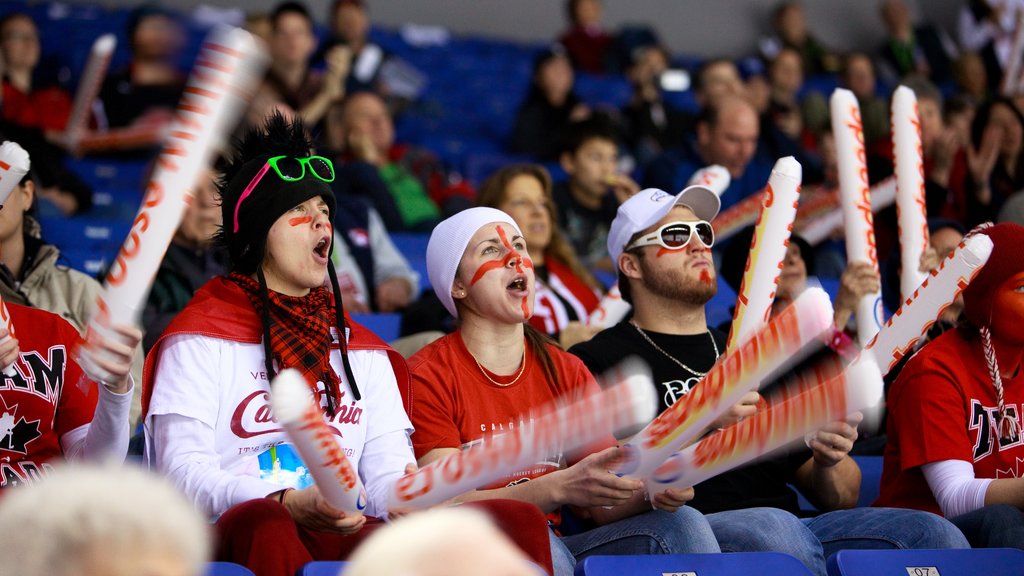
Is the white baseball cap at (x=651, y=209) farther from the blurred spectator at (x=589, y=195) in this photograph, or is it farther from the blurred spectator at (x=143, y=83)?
the blurred spectator at (x=143, y=83)

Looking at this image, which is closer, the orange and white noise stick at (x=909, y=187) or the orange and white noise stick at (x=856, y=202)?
the orange and white noise stick at (x=856, y=202)

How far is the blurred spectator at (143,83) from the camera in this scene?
7.21 metres

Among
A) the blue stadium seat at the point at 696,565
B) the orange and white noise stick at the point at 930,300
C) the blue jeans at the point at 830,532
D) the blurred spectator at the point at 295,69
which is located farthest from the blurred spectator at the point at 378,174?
the blue stadium seat at the point at 696,565

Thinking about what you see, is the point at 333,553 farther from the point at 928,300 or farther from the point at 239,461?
the point at 928,300

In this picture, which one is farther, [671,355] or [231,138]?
[671,355]

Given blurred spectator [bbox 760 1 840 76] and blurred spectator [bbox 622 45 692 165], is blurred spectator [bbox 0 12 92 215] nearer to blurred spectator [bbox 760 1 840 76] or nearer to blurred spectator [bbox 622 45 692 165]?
blurred spectator [bbox 622 45 692 165]

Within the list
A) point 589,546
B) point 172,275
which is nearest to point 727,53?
point 172,275

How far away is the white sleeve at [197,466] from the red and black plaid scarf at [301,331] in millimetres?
259

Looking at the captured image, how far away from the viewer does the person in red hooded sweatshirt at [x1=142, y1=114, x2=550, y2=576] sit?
2.79 metres

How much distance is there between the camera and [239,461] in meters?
2.96

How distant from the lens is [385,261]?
5543 mm

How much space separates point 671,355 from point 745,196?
284 centimetres

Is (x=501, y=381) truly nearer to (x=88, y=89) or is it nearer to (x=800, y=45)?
(x=88, y=89)

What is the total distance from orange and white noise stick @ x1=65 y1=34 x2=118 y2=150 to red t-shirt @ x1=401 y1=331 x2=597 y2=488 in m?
3.44
